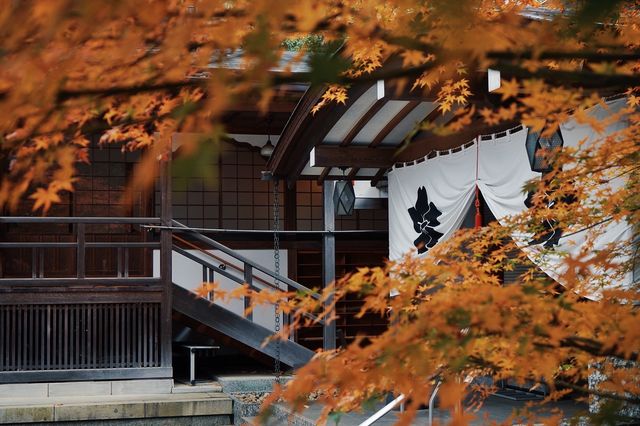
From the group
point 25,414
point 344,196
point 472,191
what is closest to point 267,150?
point 344,196

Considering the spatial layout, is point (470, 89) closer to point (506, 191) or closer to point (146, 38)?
point (506, 191)

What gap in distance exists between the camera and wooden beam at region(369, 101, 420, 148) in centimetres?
993

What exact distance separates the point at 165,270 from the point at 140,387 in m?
1.47

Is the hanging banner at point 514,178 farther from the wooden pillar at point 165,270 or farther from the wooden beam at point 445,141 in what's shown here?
the wooden pillar at point 165,270

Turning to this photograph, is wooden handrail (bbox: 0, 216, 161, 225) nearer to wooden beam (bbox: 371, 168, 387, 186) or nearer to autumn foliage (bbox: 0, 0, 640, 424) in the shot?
wooden beam (bbox: 371, 168, 387, 186)

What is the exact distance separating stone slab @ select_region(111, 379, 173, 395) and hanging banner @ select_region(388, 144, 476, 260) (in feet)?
11.3

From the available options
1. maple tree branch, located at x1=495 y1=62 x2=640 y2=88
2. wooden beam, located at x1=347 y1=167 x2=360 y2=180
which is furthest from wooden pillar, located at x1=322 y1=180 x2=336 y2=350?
maple tree branch, located at x1=495 y1=62 x2=640 y2=88

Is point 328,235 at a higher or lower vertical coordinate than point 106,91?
lower

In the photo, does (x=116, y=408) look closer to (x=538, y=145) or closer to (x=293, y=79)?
(x=538, y=145)

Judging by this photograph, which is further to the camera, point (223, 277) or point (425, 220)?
point (223, 277)

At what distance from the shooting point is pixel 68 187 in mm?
2652

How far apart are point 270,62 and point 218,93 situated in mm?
137

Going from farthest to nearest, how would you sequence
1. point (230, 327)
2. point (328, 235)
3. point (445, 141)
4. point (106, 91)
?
1. point (328, 235)
2. point (230, 327)
3. point (445, 141)
4. point (106, 91)

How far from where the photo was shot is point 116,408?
971cm
